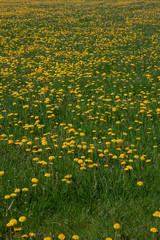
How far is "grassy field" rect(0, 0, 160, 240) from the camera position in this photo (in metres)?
2.55

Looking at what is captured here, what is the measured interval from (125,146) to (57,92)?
9.03ft

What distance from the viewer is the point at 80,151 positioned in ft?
12.3

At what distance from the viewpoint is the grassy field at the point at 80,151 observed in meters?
2.55

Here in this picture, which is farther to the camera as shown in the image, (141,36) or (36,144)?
(141,36)

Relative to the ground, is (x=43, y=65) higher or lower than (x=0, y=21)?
lower

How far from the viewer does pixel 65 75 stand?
7.31 metres

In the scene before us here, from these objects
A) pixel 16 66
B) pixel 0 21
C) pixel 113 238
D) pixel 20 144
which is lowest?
pixel 113 238

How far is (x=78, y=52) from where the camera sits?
9.65 metres

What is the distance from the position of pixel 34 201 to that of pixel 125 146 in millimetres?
1611

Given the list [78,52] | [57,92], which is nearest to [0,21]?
[78,52]

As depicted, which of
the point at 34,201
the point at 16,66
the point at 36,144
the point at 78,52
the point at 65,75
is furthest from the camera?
the point at 78,52

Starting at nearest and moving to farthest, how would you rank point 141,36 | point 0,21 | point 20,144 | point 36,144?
point 20,144 → point 36,144 → point 141,36 → point 0,21

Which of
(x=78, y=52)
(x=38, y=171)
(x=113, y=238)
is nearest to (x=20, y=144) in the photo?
(x=38, y=171)

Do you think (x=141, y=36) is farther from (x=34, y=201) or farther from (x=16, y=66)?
(x=34, y=201)
